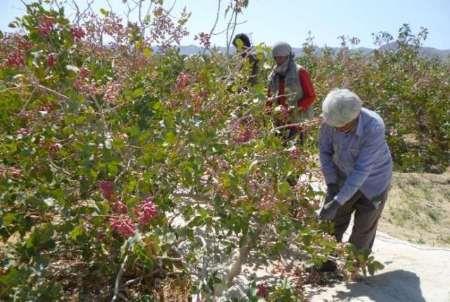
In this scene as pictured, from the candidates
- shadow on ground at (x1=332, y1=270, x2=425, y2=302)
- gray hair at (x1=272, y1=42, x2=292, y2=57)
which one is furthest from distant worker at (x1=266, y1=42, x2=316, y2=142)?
shadow on ground at (x1=332, y1=270, x2=425, y2=302)

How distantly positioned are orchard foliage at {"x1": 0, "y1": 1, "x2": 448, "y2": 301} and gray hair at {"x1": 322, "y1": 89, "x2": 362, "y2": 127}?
1.26 ft

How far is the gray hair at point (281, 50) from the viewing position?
173 inches

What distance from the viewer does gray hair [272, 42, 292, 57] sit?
441cm

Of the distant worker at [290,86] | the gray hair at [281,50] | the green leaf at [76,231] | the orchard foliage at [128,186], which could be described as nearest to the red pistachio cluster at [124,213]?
the orchard foliage at [128,186]

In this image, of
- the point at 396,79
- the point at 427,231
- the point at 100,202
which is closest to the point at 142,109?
the point at 100,202

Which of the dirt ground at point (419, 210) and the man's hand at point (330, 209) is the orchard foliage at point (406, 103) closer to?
the dirt ground at point (419, 210)

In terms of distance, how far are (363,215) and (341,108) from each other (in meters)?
0.85

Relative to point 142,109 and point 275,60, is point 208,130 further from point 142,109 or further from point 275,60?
point 275,60

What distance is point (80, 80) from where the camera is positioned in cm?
292

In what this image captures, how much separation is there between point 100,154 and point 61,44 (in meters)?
0.73

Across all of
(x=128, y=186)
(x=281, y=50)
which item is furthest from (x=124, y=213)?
(x=281, y=50)

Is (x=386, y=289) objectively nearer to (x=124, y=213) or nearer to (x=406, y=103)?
(x=124, y=213)

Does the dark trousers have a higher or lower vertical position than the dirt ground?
higher

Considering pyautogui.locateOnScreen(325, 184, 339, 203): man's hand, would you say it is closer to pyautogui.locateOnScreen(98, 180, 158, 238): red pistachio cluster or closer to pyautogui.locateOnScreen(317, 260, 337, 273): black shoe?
pyautogui.locateOnScreen(317, 260, 337, 273): black shoe
